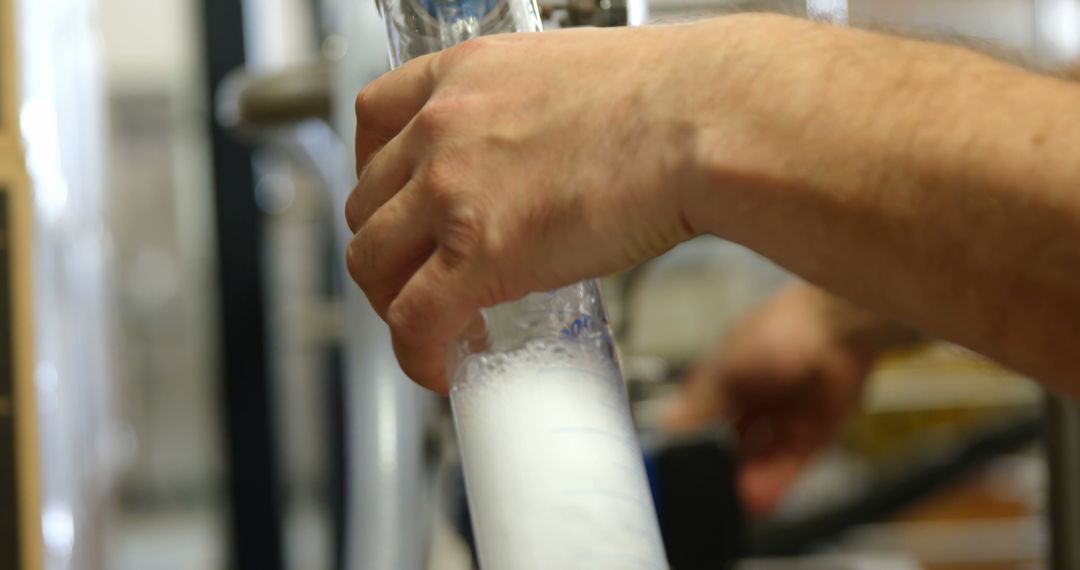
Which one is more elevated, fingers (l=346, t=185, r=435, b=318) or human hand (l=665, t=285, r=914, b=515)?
fingers (l=346, t=185, r=435, b=318)

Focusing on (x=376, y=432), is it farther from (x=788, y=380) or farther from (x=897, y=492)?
(x=897, y=492)

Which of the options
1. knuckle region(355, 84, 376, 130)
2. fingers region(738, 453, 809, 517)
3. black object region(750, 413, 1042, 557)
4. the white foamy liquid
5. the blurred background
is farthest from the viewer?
black object region(750, 413, 1042, 557)

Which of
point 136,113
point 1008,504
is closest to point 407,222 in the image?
point 1008,504

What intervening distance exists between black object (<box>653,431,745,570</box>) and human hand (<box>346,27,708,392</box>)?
16.5 inches

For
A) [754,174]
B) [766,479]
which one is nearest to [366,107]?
[754,174]

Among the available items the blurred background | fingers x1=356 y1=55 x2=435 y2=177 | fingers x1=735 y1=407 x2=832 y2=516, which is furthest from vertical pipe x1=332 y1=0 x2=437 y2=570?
fingers x1=735 y1=407 x2=832 y2=516

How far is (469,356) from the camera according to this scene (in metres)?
0.37

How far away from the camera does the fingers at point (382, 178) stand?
0.39 m

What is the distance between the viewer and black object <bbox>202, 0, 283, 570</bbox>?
1.40 meters

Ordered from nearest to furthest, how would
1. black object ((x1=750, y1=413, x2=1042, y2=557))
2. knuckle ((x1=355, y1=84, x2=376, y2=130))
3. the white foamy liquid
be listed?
the white foamy liquid, knuckle ((x1=355, y1=84, x2=376, y2=130)), black object ((x1=750, y1=413, x2=1042, y2=557))

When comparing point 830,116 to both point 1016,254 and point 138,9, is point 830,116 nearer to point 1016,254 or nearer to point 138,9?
point 1016,254

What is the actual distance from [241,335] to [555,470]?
1.15 m

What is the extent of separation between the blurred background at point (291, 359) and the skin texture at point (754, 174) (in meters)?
0.10

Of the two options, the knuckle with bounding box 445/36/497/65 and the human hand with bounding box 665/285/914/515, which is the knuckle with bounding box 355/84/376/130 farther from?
the human hand with bounding box 665/285/914/515
